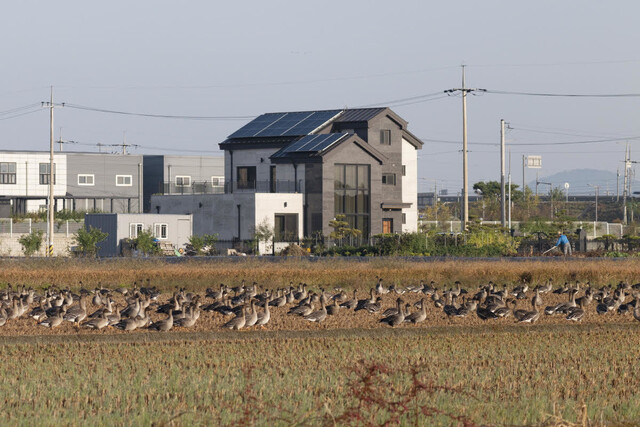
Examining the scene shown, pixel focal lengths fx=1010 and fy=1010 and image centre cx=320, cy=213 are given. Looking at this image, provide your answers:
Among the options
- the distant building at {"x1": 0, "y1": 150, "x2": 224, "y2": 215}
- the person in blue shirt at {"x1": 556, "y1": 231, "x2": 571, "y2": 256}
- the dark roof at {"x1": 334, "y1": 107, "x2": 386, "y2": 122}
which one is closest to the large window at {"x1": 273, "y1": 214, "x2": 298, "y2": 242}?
the dark roof at {"x1": 334, "y1": 107, "x2": 386, "y2": 122}

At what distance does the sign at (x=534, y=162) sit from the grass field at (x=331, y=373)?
78.5 metres

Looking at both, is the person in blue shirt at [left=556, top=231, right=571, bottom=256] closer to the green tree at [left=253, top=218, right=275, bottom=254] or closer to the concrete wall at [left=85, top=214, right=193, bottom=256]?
the green tree at [left=253, top=218, right=275, bottom=254]

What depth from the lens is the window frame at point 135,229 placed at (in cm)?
5994

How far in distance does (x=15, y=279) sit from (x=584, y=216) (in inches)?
4301

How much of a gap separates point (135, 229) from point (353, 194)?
1438cm

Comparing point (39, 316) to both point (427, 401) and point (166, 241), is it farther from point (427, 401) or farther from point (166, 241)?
point (166, 241)

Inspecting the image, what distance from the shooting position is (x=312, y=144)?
212ft

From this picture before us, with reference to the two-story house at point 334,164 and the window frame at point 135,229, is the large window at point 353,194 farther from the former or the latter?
the window frame at point 135,229

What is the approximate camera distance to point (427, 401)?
14.1 meters

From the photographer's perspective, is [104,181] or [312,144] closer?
[312,144]

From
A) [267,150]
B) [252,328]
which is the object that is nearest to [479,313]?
[252,328]

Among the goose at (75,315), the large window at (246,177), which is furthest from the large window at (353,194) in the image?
the goose at (75,315)

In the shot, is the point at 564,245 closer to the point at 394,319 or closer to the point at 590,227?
the point at 394,319

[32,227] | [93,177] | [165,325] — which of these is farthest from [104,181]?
[165,325]
